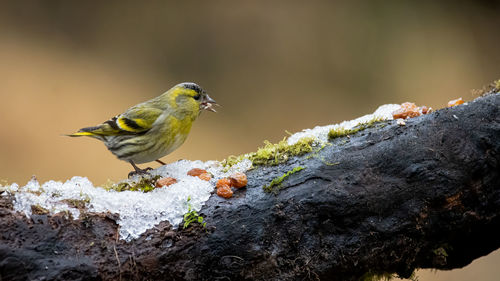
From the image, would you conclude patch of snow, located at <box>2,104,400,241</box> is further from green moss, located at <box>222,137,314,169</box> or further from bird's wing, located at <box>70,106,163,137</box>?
bird's wing, located at <box>70,106,163,137</box>

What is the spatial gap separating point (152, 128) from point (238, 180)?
2.80 feet

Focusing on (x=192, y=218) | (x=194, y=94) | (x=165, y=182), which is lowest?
(x=192, y=218)

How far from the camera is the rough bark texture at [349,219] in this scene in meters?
1.90

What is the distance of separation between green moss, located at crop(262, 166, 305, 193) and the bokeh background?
3428 mm

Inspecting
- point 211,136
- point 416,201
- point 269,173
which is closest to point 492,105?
point 416,201

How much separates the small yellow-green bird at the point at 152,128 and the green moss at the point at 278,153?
52 centimetres

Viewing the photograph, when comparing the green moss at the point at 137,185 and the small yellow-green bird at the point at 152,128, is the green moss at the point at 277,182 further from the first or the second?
the small yellow-green bird at the point at 152,128

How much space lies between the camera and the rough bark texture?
6.23 ft

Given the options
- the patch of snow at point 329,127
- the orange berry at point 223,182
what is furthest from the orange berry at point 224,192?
the patch of snow at point 329,127

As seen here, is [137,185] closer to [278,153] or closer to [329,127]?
[278,153]

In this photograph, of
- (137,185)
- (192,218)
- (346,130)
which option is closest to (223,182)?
(192,218)

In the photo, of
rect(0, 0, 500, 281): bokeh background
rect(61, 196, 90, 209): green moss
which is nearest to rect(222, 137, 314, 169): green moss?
rect(61, 196, 90, 209): green moss

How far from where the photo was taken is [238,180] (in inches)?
84.9

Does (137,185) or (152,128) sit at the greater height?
(152,128)
